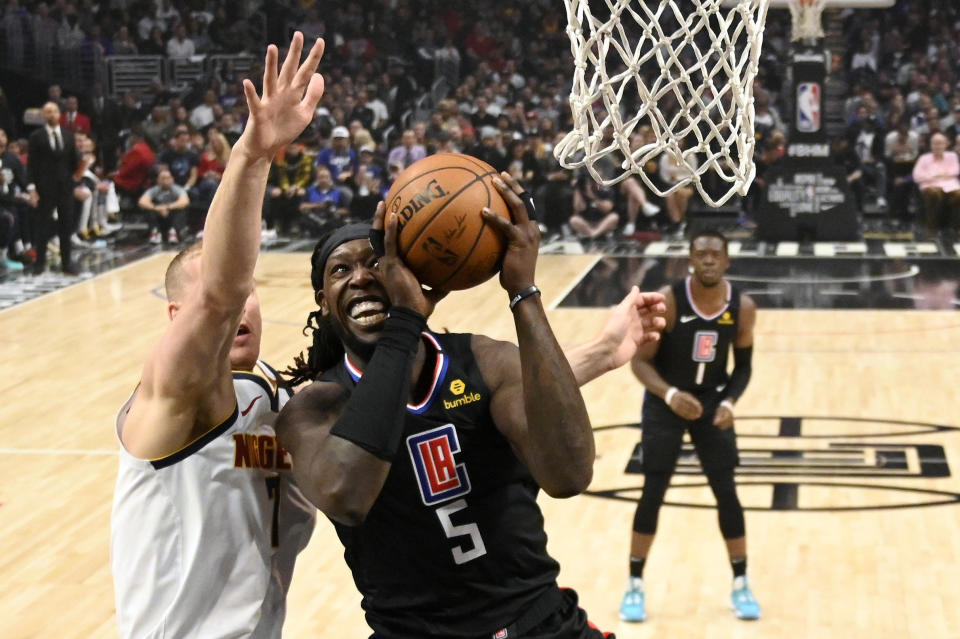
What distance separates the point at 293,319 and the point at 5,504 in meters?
5.18

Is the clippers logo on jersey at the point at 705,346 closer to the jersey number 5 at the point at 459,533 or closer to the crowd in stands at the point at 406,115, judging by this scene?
the jersey number 5 at the point at 459,533

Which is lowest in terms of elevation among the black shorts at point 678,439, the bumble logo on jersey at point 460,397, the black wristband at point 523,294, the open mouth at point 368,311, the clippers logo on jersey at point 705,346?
the black shorts at point 678,439

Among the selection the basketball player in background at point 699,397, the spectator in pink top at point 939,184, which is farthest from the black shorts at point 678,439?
the spectator in pink top at point 939,184

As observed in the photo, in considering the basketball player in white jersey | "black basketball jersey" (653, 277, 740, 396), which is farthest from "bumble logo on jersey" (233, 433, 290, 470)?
"black basketball jersey" (653, 277, 740, 396)

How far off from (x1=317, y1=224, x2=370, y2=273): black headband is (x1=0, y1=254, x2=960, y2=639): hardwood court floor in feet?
9.77

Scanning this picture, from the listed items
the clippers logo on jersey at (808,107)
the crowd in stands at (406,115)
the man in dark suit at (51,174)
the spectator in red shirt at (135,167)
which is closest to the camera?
the man in dark suit at (51,174)

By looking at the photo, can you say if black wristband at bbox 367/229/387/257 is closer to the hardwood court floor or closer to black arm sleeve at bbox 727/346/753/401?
the hardwood court floor

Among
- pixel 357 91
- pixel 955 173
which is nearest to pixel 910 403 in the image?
pixel 955 173

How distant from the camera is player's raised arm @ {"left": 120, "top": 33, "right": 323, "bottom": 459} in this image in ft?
8.36

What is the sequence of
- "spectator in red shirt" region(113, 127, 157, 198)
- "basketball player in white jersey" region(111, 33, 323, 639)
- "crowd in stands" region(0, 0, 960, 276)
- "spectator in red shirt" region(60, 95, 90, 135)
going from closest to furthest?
"basketball player in white jersey" region(111, 33, 323, 639), "crowd in stands" region(0, 0, 960, 276), "spectator in red shirt" region(60, 95, 90, 135), "spectator in red shirt" region(113, 127, 157, 198)

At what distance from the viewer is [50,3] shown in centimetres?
2239

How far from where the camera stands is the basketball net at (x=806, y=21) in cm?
1547

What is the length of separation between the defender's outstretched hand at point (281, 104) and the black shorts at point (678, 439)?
3.45 metres

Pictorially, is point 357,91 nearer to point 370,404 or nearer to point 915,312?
point 915,312
